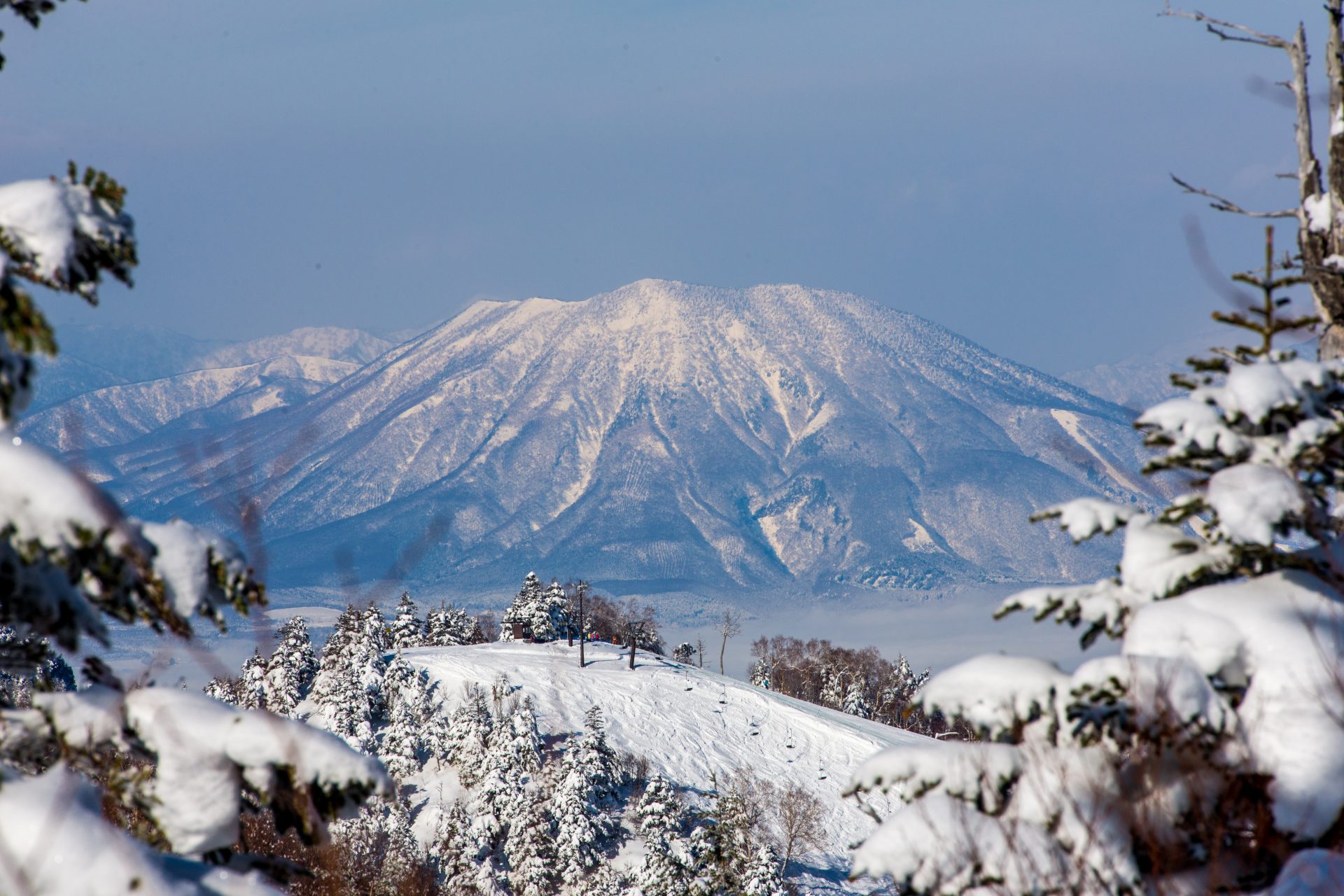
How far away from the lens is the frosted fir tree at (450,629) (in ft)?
389

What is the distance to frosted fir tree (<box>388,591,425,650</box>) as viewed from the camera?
11069cm

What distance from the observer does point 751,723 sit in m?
96.2

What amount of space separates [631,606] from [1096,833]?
411 feet

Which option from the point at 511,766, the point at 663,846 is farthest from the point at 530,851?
the point at 663,846

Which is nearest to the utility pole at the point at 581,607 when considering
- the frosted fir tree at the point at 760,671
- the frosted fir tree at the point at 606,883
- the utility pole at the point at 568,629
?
the utility pole at the point at 568,629

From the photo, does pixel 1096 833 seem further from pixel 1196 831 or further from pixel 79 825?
pixel 79 825

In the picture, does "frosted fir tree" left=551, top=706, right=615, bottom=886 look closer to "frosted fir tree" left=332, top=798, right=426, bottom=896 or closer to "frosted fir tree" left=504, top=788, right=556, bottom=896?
"frosted fir tree" left=504, top=788, right=556, bottom=896

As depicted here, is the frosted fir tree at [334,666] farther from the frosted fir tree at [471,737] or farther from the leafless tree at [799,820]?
the leafless tree at [799,820]

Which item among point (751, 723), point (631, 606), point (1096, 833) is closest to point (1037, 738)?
point (1096, 833)

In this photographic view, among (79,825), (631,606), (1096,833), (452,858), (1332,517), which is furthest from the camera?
(631,606)

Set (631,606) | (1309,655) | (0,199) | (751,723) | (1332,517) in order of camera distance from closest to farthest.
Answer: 1. (0,199)
2. (1309,655)
3. (1332,517)
4. (751,723)
5. (631,606)

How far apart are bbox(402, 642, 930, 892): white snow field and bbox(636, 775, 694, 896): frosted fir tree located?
18.5 metres

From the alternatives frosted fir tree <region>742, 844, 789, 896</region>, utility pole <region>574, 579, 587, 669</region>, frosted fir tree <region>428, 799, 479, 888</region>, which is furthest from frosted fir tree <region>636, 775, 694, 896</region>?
utility pole <region>574, 579, 587, 669</region>

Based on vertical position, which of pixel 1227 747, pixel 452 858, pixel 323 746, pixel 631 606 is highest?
pixel 323 746
